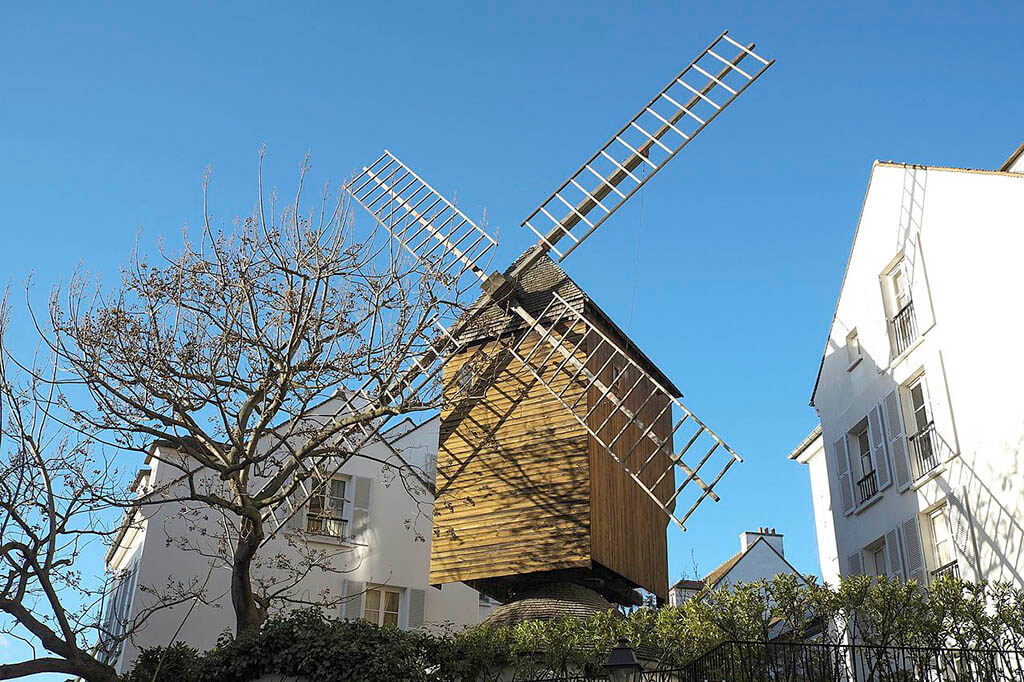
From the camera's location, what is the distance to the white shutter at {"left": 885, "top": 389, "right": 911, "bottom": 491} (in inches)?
621

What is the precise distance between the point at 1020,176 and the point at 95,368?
13464mm

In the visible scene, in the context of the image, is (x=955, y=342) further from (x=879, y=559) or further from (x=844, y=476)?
(x=879, y=559)

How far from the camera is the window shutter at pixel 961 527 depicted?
1403 cm

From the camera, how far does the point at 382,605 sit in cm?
1872

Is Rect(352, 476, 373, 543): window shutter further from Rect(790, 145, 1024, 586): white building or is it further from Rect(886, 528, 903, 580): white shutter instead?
Rect(886, 528, 903, 580): white shutter

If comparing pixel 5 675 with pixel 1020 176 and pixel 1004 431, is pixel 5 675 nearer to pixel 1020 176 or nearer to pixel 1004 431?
pixel 1004 431

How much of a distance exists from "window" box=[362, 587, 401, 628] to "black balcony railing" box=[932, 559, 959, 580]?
378 inches

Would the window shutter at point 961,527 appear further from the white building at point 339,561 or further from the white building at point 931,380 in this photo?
the white building at point 339,561

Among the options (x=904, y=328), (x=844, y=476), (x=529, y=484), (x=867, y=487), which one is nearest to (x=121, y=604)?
(x=529, y=484)

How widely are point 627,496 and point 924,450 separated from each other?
16.1 ft

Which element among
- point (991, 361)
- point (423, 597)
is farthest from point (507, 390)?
point (991, 361)

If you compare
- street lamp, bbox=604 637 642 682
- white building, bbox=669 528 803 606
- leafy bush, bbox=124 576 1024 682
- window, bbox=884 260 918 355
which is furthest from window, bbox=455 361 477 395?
white building, bbox=669 528 803 606

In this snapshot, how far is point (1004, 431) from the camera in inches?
535

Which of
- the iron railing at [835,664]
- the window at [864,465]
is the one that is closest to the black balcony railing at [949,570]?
the iron railing at [835,664]
